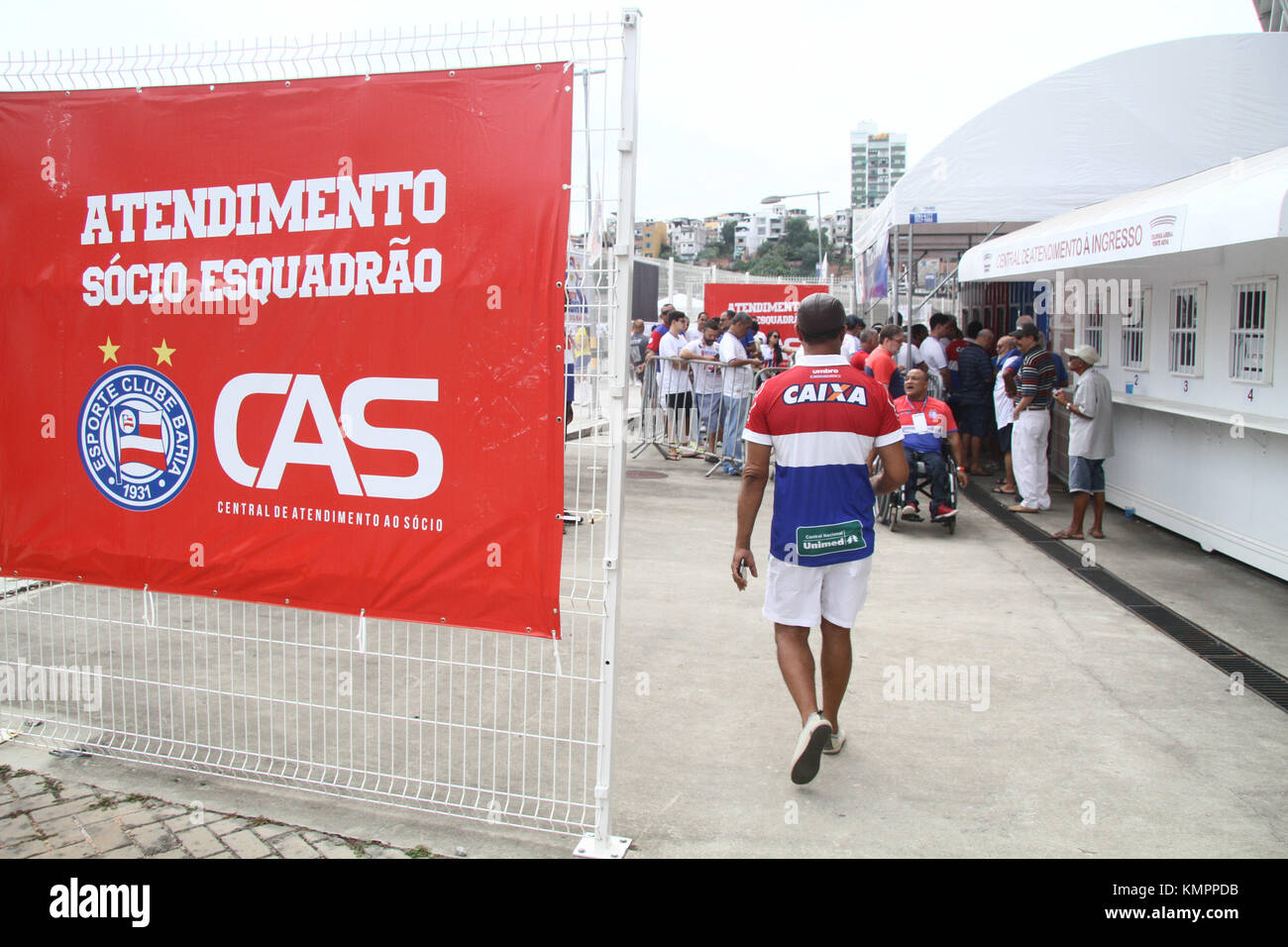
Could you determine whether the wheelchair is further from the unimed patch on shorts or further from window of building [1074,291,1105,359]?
the unimed patch on shorts

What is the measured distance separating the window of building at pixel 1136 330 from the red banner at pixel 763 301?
13324mm

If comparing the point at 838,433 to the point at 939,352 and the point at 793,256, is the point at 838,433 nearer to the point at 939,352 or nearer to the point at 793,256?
the point at 939,352

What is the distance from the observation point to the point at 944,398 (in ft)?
44.4

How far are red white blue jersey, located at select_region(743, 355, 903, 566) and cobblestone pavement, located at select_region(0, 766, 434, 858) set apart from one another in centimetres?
196

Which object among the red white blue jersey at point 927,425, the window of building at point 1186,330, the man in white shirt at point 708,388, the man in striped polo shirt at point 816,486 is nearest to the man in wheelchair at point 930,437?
the red white blue jersey at point 927,425

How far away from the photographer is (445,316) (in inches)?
146

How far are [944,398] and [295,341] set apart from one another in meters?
10.9

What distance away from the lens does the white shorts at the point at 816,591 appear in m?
4.39

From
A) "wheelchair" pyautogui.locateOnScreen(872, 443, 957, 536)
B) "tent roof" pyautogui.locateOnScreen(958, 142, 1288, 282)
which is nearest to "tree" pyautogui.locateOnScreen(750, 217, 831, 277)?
"tent roof" pyautogui.locateOnScreen(958, 142, 1288, 282)

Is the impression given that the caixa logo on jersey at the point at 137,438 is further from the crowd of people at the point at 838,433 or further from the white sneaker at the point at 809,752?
the white sneaker at the point at 809,752

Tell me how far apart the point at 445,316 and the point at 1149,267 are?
891 centimetres
